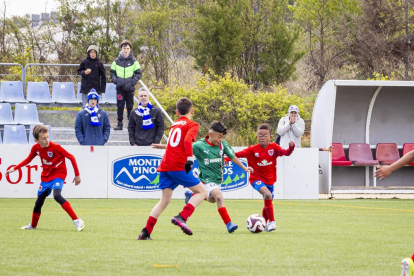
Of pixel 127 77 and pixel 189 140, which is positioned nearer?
pixel 189 140

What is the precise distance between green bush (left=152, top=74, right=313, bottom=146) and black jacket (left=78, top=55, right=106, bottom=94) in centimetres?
712

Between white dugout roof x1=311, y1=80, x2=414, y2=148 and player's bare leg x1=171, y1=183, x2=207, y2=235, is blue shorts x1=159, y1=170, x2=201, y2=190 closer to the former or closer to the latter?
player's bare leg x1=171, y1=183, x2=207, y2=235

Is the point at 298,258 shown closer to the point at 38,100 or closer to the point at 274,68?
the point at 38,100

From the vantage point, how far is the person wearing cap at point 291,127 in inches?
653

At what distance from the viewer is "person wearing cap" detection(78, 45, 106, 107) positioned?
734 inches

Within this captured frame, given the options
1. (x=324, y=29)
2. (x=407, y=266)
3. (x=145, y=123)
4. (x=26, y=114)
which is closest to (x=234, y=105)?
(x=26, y=114)

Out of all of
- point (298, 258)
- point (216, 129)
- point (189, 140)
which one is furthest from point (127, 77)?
point (298, 258)

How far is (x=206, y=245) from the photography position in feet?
25.7

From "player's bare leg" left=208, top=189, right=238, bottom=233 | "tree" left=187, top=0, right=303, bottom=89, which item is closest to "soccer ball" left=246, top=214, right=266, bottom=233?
"player's bare leg" left=208, top=189, right=238, bottom=233

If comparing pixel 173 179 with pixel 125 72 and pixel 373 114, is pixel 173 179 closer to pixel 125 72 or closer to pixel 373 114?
pixel 125 72

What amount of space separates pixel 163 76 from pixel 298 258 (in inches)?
1033

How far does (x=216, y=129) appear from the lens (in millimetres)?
9711

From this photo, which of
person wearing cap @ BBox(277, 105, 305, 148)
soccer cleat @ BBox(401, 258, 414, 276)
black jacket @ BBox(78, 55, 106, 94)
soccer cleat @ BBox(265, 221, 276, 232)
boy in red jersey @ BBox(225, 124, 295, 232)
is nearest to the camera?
soccer cleat @ BBox(401, 258, 414, 276)

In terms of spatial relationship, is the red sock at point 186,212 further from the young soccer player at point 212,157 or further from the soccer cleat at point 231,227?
the young soccer player at point 212,157
